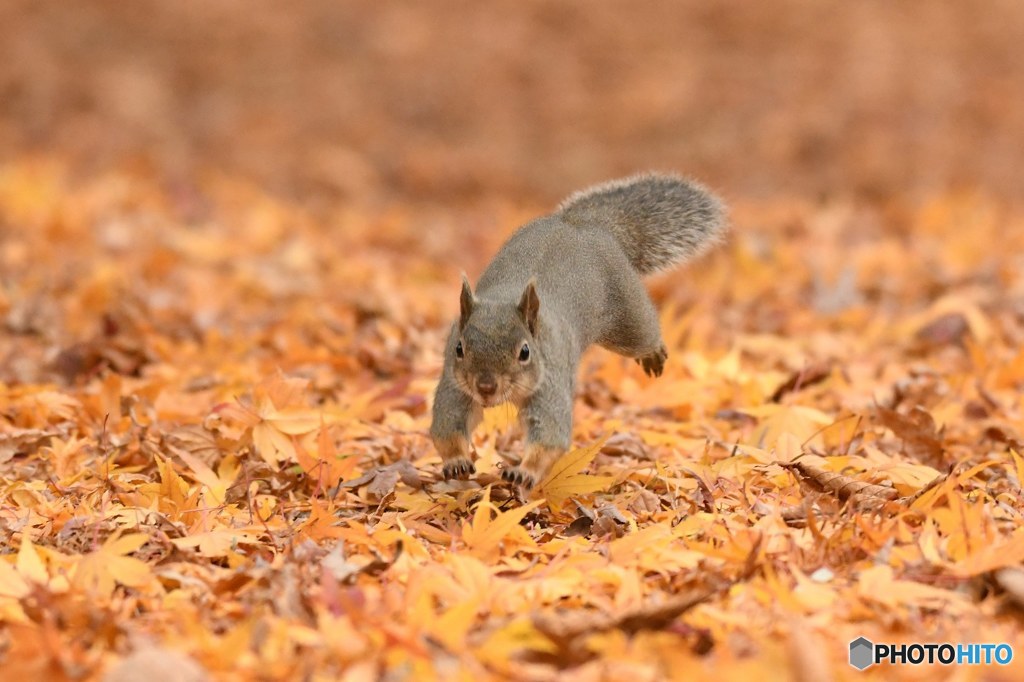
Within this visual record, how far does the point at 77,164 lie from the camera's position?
445 inches

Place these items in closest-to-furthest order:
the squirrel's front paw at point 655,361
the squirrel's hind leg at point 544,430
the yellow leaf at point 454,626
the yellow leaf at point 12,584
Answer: the yellow leaf at point 454,626, the yellow leaf at point 12,584, the squirrel's hind leg at point 544,430, the squirrel's front paw at point 655,361

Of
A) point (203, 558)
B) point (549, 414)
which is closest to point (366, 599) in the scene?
point (203, 558)

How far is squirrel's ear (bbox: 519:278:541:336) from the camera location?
12.7 feet

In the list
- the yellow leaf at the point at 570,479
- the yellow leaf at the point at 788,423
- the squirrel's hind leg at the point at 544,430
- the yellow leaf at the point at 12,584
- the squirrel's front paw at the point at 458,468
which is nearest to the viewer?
the yellow leaf at the point at 12,584

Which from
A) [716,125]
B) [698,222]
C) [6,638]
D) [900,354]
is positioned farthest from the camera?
[716,125]

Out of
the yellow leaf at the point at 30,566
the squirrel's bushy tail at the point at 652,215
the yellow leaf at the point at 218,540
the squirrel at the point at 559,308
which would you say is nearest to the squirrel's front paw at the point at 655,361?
the squirrel at the point at 559,308

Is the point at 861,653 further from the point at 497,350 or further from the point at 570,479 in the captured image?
the point at 497,350

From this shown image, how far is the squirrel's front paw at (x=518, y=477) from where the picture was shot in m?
3.84

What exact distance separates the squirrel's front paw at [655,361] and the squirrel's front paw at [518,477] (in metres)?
1.14

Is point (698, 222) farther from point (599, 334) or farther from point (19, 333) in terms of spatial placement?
point (19, 333)

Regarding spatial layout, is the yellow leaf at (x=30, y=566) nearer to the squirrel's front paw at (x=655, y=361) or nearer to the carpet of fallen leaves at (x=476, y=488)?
the carpet of fallen leaves at (x=476, y=488)

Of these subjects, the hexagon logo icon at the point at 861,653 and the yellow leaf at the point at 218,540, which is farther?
the yellow leaf at the point at 218,540

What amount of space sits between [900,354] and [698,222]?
179 centimetres

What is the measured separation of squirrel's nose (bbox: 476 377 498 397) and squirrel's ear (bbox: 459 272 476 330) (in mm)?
215
